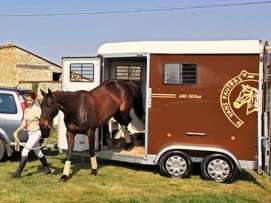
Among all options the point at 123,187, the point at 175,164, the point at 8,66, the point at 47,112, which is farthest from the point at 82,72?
the point at 8,66

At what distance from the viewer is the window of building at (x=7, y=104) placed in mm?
11805

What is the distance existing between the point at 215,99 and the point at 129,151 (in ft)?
8.63

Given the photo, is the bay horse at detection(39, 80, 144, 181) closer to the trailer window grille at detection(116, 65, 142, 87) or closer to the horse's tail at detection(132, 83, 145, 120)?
the horse's tail at detection(132, 83, 145, 120)

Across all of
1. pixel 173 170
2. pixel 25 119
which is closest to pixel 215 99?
pixel 173 170

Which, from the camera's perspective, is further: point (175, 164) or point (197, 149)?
point (175, 164)

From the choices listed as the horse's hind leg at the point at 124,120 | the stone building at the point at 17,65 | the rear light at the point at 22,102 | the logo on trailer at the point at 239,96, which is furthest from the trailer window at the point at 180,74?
the stone building at the point at 17,65

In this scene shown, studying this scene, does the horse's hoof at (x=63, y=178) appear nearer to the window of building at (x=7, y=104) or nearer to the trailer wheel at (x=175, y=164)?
the trailer wheel at (x=175, y=164)

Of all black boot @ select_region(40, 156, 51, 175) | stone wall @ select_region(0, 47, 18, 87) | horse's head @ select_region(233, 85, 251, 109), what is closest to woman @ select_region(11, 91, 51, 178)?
black boot @ select_region(40, 156, 51, 175)

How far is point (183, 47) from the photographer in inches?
403

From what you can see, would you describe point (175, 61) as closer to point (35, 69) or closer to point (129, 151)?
point (129, 151)

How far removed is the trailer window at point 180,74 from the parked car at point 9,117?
3805 mm

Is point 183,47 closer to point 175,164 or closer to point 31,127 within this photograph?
point 175,164

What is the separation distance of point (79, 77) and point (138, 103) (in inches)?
63.0

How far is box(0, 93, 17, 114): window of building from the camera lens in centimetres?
1180
